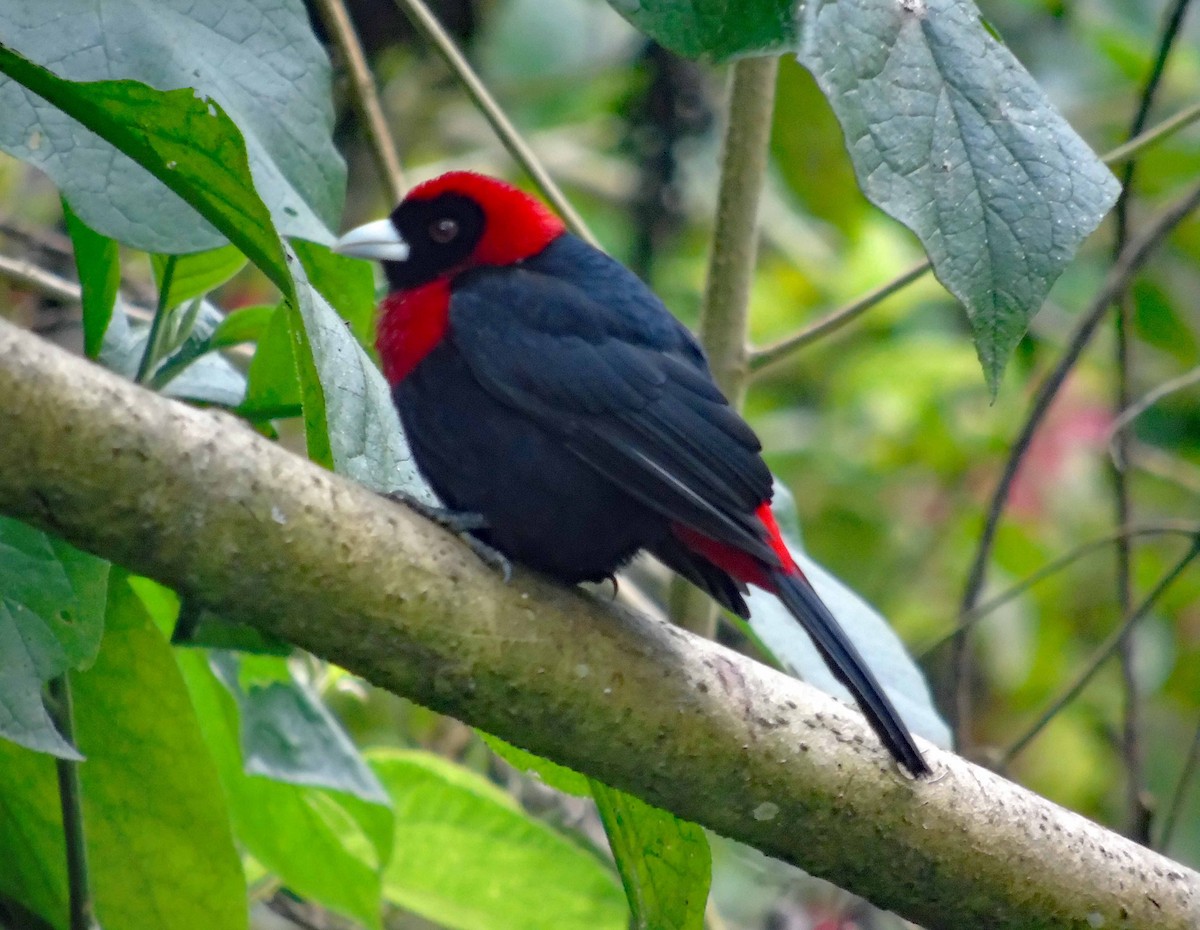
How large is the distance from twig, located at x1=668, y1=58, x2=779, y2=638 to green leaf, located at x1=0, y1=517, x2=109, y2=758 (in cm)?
135

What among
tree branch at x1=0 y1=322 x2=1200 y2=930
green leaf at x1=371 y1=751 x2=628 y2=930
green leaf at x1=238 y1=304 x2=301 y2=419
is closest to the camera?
tree branch at x1=0 y1=322 x2=1200 y2=930

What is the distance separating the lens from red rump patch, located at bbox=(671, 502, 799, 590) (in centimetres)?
224

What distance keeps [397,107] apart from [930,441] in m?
2.07

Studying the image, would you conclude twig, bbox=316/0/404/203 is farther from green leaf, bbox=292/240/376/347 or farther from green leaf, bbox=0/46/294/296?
green leaf, bbox=0/46/294/296

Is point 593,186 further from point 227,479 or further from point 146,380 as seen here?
point 227,479

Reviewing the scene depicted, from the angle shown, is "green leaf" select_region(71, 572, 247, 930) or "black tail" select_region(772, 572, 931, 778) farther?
"green leaf" select_region(71, 572, 247, 930)

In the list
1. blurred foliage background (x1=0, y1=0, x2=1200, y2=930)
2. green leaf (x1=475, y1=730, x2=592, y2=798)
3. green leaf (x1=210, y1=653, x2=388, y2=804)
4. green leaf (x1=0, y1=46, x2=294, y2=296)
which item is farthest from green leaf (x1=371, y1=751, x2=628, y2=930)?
green leaf (x1=0, y1=46, x2=294, y2=296)

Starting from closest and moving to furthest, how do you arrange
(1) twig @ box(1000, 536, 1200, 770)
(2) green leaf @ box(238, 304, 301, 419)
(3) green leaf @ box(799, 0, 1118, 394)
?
1. (3) green leaf @ box(799, 0, 1118, 394)
2. (2) green leaf @ box(238, 304, 301, 419)
3. (1) twig @ box(1000, 536, 1200, 770)

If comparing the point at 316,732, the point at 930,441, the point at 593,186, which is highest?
the point at 593,186

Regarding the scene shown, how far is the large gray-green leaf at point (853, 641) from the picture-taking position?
2.38m

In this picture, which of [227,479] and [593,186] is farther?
[593,186]

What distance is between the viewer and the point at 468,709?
163 cm

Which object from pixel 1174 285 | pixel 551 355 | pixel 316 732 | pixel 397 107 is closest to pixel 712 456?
pixel 551 355

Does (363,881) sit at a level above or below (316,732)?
below
